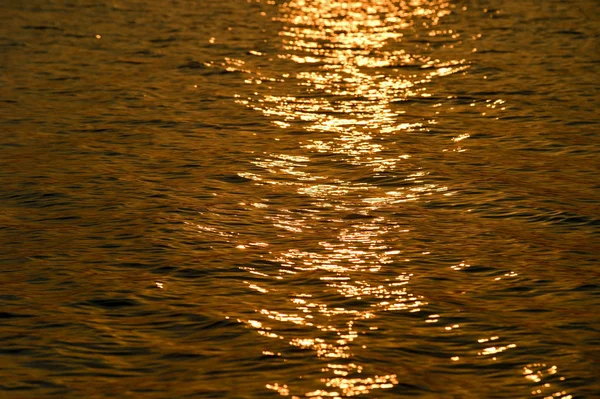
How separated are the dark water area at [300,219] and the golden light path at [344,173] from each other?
0.07 ft

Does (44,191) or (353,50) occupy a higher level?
(353,50)

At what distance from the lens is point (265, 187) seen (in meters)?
7.86

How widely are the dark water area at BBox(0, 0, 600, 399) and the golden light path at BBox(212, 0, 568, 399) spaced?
0.8 inches

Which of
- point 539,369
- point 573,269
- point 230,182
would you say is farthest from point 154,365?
point 230,182

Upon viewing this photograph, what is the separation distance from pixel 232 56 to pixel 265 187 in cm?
515

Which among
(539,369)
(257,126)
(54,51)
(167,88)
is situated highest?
(54,51)

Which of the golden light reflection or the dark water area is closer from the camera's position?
the dark water area

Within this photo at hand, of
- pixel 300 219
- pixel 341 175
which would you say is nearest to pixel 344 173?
pixel 341 175

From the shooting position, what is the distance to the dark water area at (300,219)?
5.18 m

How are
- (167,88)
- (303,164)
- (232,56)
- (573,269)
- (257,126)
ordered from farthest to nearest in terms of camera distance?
(232,56), (167,88), (257,126), (303,164), (573,269)

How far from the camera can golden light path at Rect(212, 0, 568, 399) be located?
5461mm

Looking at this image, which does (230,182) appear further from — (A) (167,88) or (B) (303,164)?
(A) (167,88)

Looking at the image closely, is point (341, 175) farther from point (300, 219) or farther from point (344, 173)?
point (300, 219)

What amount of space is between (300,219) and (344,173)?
1142 mm
